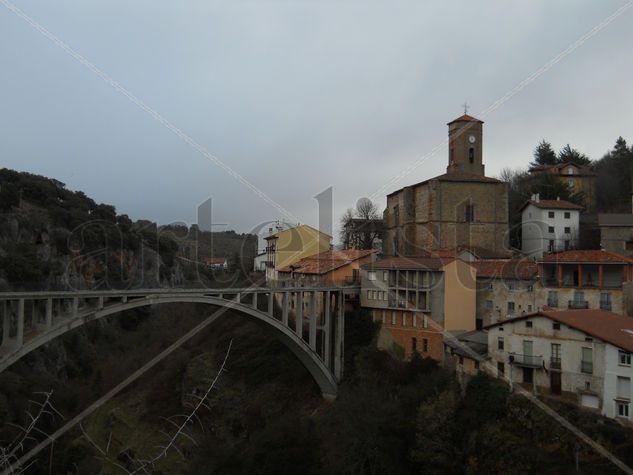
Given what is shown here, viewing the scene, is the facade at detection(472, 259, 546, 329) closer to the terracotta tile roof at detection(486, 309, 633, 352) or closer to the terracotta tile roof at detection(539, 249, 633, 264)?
the terracotta tile roof at detection(539, 249, 633, 264)

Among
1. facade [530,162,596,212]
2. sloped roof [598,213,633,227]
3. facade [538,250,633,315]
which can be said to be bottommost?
facade [538,250,633,315]

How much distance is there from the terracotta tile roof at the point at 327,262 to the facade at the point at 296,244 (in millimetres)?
3764

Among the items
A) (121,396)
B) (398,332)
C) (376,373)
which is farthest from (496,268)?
(121,396)

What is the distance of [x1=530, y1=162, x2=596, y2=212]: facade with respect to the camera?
4903 cm

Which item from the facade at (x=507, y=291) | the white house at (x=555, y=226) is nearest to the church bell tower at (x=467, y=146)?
the white house at (x=555, y=226)

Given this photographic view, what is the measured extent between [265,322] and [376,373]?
20.1 feet

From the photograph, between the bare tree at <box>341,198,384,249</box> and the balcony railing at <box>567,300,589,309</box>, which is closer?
the balcony railing at <box>567,300,589,309</box>

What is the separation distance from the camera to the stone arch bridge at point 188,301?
18.9 metres

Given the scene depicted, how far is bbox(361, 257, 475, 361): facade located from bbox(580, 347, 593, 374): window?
25.5ft

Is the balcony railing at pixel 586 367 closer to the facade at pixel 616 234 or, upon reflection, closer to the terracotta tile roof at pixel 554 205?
the facade at pixel 616 234

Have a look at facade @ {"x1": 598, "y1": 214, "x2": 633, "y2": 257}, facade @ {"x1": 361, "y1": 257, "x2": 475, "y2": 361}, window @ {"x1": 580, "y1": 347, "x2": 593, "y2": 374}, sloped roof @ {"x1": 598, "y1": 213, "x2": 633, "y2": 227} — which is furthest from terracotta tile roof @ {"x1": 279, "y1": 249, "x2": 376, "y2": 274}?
window @ {"x1": 580, "y1": 347, "x2": 593, "y2": 374}

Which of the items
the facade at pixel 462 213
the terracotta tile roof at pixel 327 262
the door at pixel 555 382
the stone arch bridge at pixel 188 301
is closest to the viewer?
the stone arch bridge at pixel 188 301

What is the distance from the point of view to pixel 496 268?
29812 millimetres

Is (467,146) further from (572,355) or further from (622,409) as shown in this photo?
(622,409)
